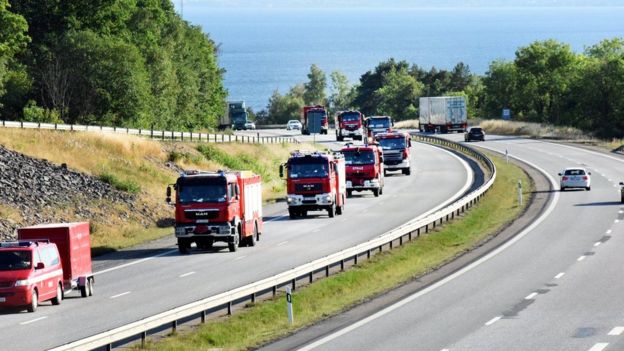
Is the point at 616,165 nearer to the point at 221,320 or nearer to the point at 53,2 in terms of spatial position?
the point at 53,2

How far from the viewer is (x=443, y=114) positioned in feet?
474

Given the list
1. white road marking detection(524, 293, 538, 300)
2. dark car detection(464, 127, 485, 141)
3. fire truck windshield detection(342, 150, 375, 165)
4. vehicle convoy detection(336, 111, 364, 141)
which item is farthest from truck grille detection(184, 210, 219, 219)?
dark car detection(464, 127, 485, 141)

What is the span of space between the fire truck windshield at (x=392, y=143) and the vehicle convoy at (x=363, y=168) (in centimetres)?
1486

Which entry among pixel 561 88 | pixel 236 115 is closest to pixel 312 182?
pixel 236 115

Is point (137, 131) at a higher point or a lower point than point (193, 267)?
higher

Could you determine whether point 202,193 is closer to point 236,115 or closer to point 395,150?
point 395,150

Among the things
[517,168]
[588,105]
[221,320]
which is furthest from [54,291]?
[588,105]

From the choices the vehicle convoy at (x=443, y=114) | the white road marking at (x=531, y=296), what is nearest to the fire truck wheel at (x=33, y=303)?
the white road marking at (x=531, y=296)

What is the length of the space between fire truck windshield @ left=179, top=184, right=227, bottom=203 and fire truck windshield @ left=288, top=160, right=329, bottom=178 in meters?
13.5

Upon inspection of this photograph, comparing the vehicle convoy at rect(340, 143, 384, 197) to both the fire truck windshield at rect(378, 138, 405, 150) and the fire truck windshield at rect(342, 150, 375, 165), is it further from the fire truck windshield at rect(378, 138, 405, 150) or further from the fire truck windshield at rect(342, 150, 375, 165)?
the fire truck windshield at rect(378, 138, 405, 150)

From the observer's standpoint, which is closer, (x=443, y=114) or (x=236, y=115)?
(x=443, y=114)

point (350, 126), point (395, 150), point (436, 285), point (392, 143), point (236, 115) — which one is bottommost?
point (436, 285)

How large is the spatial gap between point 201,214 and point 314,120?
9385 centimetres

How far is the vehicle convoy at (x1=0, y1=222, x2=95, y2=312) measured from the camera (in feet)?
99.9
